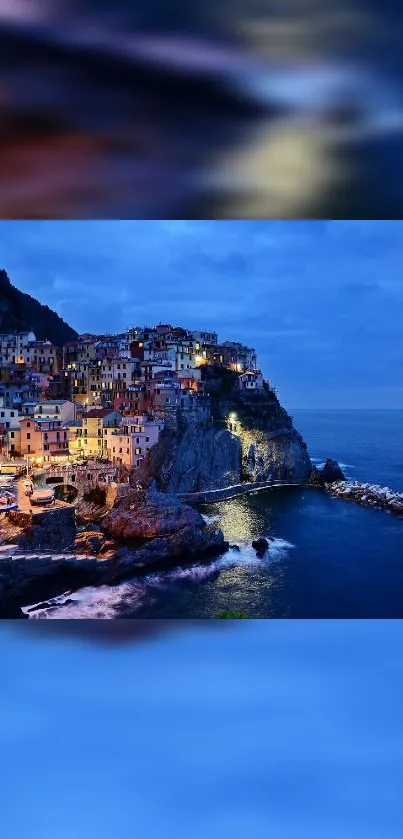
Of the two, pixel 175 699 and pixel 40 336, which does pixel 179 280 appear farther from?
pixel 175 699

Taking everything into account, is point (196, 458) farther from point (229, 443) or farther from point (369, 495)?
point (369, 495)

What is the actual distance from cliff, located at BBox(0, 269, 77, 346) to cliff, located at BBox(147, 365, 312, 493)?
2.45ft

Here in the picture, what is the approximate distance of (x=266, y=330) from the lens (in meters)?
3.08

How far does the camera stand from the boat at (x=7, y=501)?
9.51 feet

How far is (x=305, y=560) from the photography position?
3.05m

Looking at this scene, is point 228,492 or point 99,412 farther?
point 228,492

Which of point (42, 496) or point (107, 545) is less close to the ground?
point (42, 496)

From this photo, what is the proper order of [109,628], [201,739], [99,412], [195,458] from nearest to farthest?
[201,739], [109,628], [99,412], [195,458]

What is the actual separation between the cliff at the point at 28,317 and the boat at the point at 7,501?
80cm

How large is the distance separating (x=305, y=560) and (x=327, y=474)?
1.61ft

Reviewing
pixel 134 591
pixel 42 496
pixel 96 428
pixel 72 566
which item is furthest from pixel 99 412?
pixel 134 591

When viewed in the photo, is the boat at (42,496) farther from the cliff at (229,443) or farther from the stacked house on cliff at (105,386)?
the cliff at (229,443)

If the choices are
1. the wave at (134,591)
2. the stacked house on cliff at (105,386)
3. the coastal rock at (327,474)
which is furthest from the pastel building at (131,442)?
the coastal rock at (327,474)
